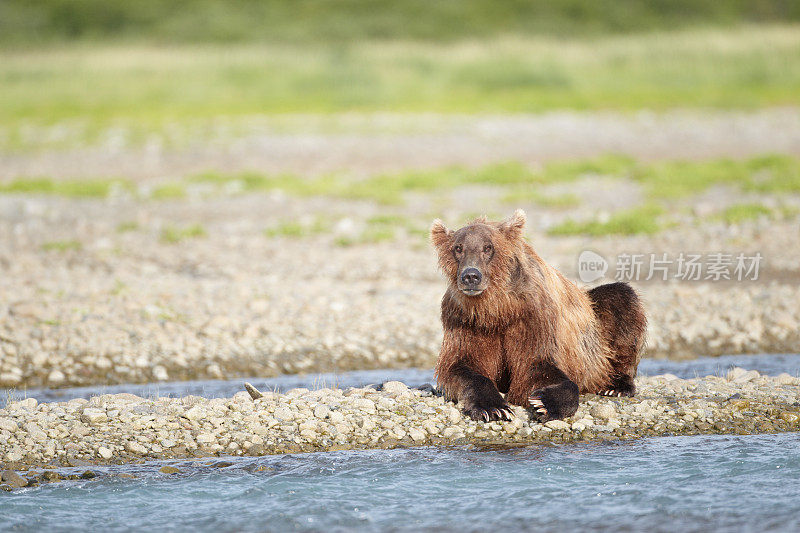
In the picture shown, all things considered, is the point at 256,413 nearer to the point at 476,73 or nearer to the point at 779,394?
the point at 779,394

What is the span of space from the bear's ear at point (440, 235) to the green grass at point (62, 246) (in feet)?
30.6

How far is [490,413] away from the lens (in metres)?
7.69

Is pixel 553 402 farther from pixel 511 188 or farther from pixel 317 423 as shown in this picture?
pixel 511 188

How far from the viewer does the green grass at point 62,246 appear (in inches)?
616

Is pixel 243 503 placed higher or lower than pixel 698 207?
lower

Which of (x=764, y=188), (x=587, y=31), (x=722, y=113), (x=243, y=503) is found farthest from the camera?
(x=587, y=31)

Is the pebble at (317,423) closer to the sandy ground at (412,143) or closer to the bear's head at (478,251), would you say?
the bear's head at (478,251)

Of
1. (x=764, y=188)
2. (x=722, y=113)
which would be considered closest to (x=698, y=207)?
(x=764, y=188)

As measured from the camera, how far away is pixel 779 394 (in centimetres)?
842

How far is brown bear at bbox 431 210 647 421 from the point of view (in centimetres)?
763

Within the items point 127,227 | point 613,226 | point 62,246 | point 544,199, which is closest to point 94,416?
point 62,246

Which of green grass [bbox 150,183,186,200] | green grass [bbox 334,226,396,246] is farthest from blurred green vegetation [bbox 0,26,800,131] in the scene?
green grass [bbox 334,226,396,246]

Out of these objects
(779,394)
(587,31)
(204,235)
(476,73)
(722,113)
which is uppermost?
(587,31)

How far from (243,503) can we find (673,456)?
2998mm
